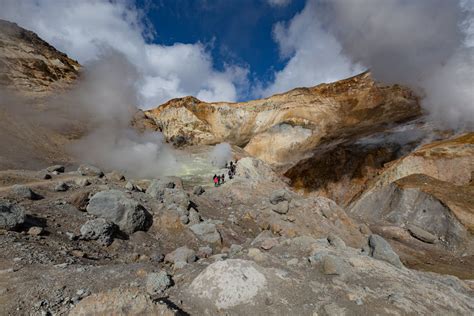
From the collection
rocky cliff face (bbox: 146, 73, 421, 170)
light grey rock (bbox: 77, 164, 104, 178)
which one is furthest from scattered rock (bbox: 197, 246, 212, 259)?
rocky cliff face (bbox: 146, 73, 421, 170)

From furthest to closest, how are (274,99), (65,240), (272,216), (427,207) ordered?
(274,99), (427,207), (272,216), (65,240)

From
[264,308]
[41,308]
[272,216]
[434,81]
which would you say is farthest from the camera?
[434,81]

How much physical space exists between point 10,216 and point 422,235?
57.2 ft

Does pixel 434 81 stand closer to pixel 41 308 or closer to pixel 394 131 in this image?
pixel 394 131

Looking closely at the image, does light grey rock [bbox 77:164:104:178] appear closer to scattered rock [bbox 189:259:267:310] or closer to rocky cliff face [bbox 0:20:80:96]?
scattered rock [bbox 189:259:267:310]

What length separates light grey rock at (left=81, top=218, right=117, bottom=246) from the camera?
21.2 feet

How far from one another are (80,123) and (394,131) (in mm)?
31396

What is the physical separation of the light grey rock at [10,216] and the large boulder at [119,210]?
1833 millimetres

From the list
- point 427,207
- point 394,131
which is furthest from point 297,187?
point 427,207

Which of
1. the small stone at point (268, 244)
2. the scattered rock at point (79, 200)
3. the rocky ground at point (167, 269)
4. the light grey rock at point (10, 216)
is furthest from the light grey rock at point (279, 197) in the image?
the light grey rock at point (10, 216)

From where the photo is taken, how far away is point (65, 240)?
19.8 ft

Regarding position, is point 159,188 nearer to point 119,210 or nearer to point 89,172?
point 119,210

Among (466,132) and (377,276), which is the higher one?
(466,132)

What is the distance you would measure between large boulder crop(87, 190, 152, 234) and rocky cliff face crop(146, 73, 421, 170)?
28.5 m
